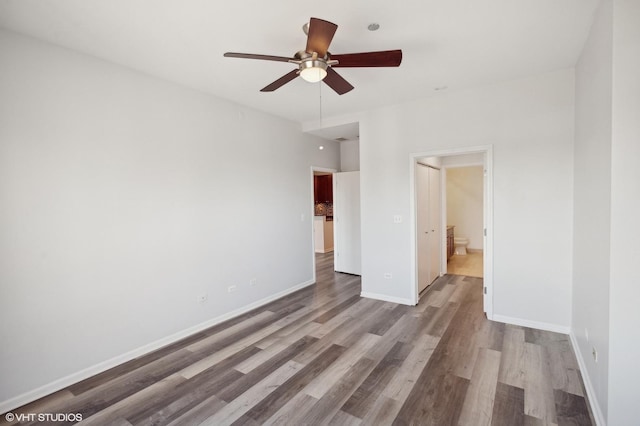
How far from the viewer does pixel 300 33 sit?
7.93ft

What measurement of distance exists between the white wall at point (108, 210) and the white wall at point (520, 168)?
2.25 metres

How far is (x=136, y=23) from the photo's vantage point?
224cm

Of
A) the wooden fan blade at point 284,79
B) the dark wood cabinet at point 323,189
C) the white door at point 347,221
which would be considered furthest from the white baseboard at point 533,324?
the dark wood cabinet at point 323,189

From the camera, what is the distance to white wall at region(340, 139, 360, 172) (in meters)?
6.11

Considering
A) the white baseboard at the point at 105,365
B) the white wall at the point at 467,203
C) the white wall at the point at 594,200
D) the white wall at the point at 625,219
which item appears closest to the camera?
the white wall at the point at 625,219

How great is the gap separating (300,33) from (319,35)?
68 cm

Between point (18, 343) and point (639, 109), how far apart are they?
4.42 metres

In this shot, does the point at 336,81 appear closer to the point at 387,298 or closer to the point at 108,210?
the point at 108,210

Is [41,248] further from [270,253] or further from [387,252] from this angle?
[387,252]

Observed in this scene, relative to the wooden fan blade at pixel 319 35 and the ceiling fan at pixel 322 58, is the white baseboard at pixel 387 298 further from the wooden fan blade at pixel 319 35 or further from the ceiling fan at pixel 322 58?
the wooden fan blade at pixel 319 35

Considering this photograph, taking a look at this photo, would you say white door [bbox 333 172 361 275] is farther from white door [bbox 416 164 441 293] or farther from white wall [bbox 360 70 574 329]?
white wall [bbox 360 70 574 329]

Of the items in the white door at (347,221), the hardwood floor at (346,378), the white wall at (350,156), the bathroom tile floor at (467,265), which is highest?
the white wall at (350,156)

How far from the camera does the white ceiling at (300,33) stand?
81.9 inches

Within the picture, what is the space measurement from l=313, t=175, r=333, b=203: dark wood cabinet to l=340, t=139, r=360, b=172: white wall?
267 cm
